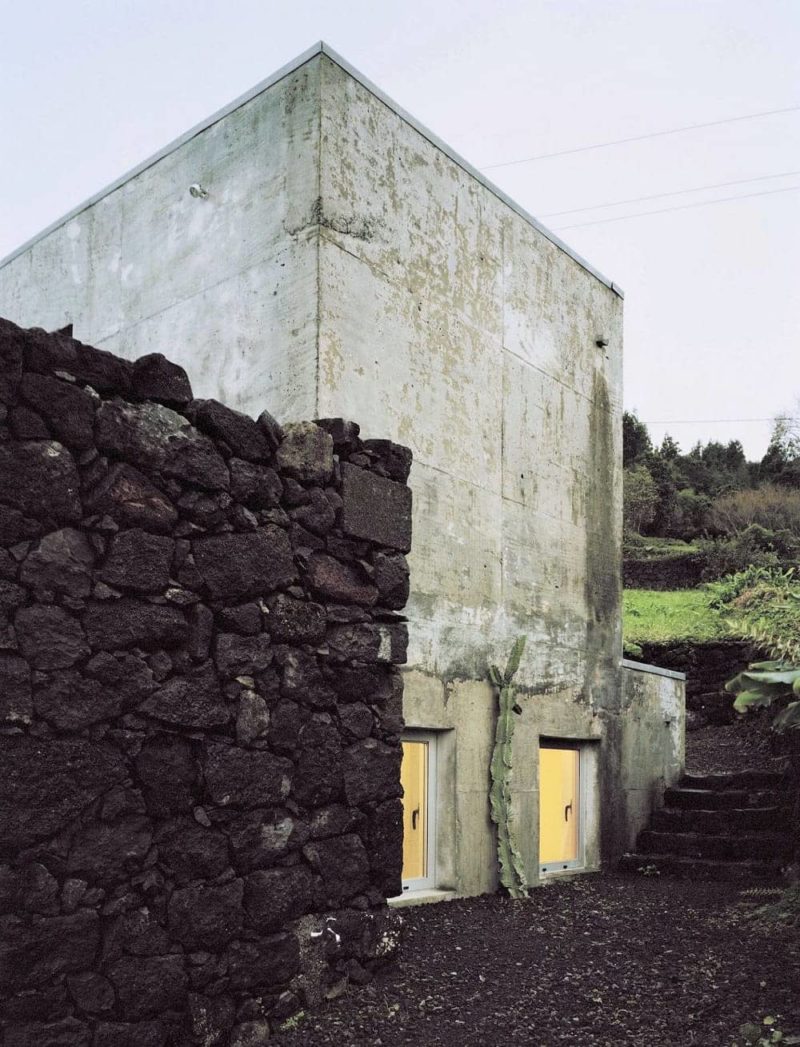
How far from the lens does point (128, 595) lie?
429 centimetres

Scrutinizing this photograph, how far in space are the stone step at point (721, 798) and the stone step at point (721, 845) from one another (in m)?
0.47

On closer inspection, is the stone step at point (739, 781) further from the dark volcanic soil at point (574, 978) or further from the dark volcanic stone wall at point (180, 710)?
the dark volcanic stone wall at point (180, 710)

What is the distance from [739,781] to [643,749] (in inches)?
42.0

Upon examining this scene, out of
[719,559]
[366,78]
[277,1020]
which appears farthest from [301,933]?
[719,559]

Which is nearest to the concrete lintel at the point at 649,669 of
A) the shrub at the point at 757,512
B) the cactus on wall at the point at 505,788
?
the cactus on wall at the point at 505,788

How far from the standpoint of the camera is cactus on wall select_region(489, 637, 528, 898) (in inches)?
319

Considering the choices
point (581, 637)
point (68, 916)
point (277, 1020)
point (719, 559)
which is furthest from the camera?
point (719, 559)

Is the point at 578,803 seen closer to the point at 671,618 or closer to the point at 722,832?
the point at 722,832

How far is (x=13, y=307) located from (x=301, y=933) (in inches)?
288

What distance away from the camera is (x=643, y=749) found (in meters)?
10.6

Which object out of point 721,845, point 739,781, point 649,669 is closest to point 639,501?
point 649,669

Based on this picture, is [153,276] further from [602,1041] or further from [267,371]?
[602,1041]

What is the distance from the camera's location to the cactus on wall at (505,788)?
8102 millimetres

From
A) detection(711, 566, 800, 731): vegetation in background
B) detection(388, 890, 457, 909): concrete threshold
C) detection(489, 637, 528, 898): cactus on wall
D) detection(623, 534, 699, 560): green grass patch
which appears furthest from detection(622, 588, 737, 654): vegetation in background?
detection(388, 890, 457, 909): concrete threshold
